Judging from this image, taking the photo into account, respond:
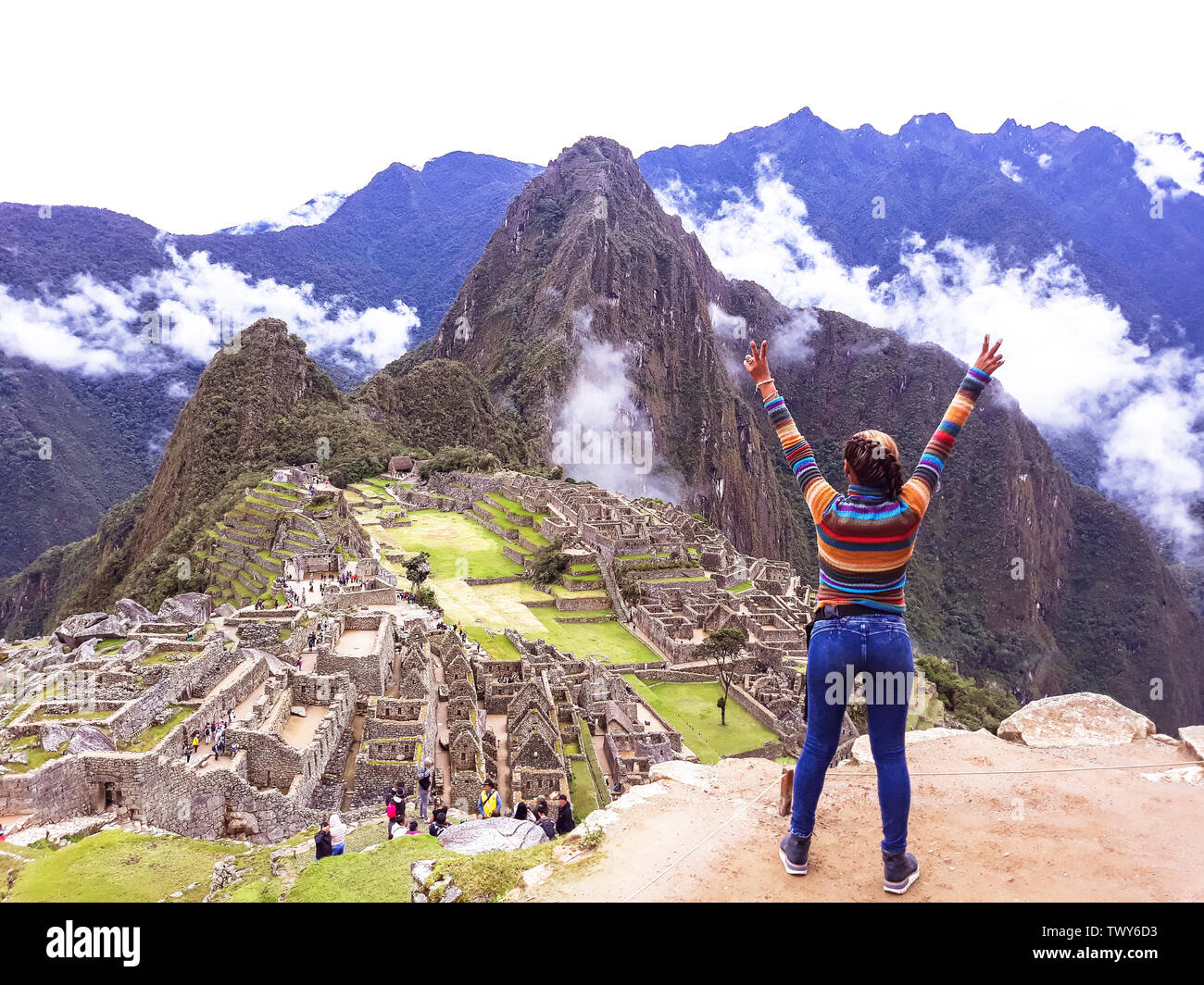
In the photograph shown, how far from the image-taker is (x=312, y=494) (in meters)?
49.3

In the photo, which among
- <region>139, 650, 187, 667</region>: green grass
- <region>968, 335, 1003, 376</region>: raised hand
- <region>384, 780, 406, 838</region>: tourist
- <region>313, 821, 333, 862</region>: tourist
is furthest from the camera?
<region>139, 650, 187, 667</region>: green grass

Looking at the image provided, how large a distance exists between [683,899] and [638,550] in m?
34.4

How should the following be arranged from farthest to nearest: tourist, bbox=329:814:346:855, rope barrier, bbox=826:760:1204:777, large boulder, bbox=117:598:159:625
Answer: large boulder, bbox=117:598:159:625 → tourist, bbox=329:814:346:855 → rope barrier, bbox=826:760:1204:777

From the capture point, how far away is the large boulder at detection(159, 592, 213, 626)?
19.5 metres

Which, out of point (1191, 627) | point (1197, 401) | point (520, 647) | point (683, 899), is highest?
point (1197, 401)

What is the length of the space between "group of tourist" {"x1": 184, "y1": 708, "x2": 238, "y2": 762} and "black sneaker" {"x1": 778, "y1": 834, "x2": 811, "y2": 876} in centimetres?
839

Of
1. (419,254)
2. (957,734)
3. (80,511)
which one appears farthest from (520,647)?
(419,254)

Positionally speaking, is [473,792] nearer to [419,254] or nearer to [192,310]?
[192,310]

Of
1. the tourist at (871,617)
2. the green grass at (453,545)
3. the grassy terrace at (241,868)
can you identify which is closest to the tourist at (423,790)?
the grassy terrace at (241,868)

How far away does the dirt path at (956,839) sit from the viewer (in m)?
3.95

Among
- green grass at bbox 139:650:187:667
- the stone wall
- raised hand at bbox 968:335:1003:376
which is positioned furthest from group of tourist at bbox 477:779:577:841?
green grass at bbox 139:650:187:667

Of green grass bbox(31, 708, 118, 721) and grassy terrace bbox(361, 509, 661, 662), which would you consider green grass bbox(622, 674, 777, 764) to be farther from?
green grass bbox(31, 708, 118, 721)

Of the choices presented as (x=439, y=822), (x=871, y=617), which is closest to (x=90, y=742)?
(x=439, y=822)

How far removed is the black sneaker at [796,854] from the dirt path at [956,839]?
0.18 ft
